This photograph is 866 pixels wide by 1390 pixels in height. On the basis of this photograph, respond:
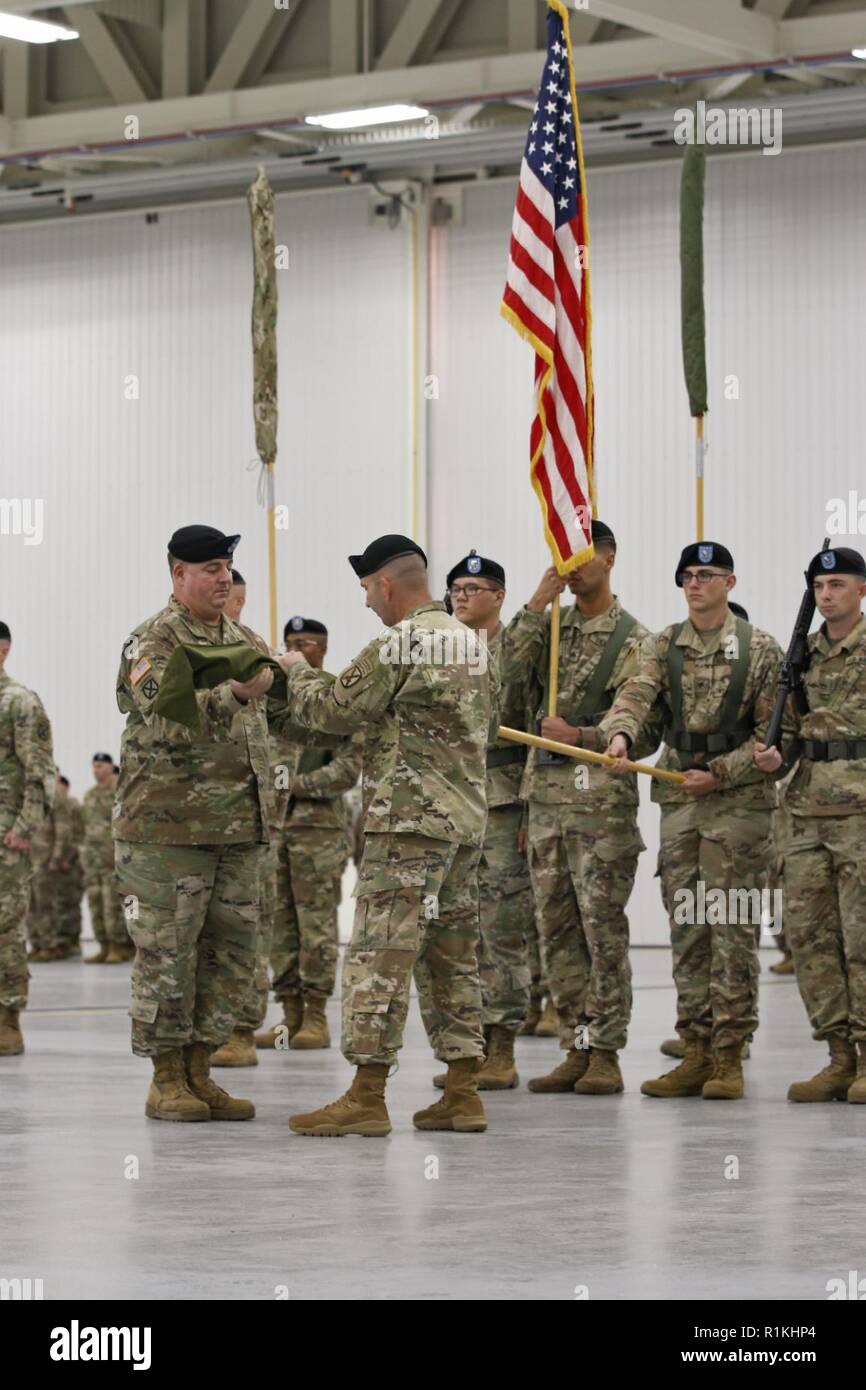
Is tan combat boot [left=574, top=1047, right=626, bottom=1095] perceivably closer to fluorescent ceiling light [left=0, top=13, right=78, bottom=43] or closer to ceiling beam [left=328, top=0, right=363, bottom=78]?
fluorescent ceiling light [left=0, top=13, right=78, bottom=43]

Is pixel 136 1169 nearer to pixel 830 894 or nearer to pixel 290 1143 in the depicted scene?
pixel 290 1143

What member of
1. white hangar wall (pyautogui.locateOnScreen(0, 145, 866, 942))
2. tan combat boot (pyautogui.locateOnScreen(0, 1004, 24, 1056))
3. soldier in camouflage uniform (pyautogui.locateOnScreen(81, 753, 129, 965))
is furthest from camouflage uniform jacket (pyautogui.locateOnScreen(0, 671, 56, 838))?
white hangar wall (pyautogui.locateOnScreen(0, 145, 866, 942))

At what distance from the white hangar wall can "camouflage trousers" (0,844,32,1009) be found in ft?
32.3

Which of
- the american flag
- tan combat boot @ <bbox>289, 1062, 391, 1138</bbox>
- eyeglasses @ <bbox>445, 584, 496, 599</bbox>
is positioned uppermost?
the american flag

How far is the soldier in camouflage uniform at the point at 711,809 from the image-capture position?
796cm

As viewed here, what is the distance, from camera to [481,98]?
17.4 metres

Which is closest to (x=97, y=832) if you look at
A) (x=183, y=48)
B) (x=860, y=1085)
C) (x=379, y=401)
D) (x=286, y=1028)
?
(x=379, y=401)

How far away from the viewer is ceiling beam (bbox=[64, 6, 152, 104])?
18.8 meters

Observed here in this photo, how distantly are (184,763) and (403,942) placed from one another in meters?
0.98

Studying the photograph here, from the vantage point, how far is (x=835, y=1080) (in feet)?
26.3

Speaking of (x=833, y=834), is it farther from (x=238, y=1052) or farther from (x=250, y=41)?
(x=250, y=41)

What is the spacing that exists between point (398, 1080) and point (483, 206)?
12786 millimetres
